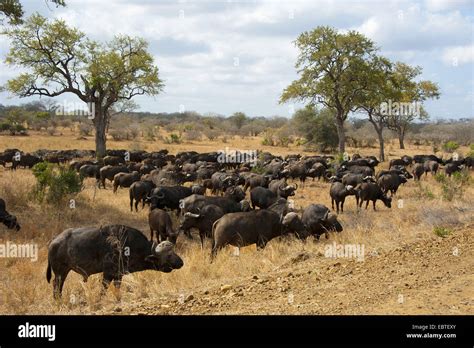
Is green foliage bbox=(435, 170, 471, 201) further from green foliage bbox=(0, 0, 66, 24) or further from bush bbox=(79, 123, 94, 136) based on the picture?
bush bbox=(79, 123, 94, 136)

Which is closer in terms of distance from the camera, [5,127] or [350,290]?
[350,290]

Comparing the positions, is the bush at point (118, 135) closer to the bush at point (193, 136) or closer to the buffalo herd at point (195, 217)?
the bush at point (193, 136)

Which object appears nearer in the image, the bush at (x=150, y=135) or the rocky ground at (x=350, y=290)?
the rocky ground at (x=350, y=290)

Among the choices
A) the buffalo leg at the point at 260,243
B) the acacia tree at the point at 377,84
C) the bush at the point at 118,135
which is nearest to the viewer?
the buffalo leg at the point at 260,243

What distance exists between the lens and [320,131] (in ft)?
174

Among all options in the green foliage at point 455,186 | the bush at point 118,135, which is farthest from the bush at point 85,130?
the green foliage at point 455,186

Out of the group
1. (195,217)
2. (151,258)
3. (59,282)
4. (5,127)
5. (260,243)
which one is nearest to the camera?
(59,282)

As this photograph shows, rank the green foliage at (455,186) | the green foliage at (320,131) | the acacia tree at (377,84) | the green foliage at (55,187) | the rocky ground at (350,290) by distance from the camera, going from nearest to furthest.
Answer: the rocky ground at (350,290), the green foliage at (55,187), the green foliage at (455,186), the acacia tree at (377,84), the green foliage at (320,131)

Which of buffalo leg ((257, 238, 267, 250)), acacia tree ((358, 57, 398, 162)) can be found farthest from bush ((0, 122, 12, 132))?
buffalo leg ((257, 238, 267, 250))

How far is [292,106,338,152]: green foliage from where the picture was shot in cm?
5281

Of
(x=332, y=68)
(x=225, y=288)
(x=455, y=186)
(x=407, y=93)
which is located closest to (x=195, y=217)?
(x=225, y=288)

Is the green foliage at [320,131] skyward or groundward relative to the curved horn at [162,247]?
skyward

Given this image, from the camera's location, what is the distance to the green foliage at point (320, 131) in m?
52.8

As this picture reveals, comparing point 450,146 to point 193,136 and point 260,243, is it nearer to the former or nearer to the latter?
point 193,136
